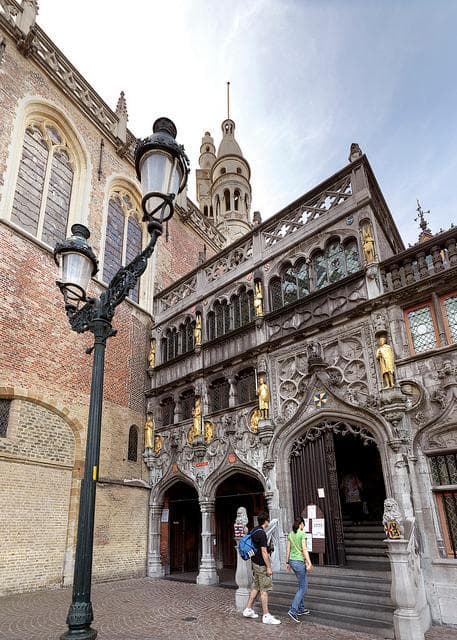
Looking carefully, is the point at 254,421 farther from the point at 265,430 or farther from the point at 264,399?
the point at 264,399

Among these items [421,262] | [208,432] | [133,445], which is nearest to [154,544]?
[133,445]

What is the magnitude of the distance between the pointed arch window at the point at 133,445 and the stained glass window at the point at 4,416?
188 inches

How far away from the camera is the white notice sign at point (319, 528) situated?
10.2 metres

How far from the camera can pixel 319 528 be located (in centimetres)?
1027

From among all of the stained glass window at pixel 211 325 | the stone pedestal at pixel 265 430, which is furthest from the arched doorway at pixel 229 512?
the stained glass window at pixel 211 325

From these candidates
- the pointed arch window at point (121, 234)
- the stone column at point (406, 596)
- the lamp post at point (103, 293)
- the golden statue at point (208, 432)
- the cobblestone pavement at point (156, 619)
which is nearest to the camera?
the lamp post at point (103, 293)

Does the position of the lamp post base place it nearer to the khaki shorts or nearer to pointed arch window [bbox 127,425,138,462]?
the khaki shorts

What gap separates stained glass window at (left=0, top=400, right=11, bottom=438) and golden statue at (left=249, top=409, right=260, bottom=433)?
7.15 meters

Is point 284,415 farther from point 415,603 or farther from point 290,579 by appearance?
point 415,603

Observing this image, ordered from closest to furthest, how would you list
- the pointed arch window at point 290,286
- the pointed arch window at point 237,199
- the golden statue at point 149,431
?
1. the pointed arch window at point 290,286
2. the golden statue at point 149,431
3. the pointed arch window at point 237,199

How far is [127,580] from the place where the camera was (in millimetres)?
13906

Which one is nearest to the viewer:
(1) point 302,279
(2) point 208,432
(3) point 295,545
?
(3) point 295,545

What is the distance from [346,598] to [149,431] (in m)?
9.73

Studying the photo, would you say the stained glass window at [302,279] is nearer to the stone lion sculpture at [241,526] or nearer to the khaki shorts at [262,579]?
the stone lion sculpture at [241,526]
